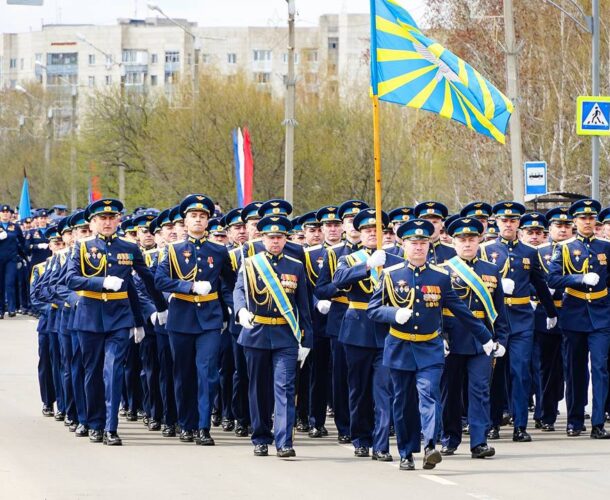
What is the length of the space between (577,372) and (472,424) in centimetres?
245

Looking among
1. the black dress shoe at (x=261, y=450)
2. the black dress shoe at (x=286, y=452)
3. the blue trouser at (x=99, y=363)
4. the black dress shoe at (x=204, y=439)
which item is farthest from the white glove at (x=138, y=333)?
the black dress shoe at (x=286, y=452)

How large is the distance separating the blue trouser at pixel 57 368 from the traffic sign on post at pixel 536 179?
1086 cm

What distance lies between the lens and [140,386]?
17.6m

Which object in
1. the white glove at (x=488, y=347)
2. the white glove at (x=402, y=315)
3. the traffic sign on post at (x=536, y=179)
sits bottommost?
the white glove at (x=488, y=347)

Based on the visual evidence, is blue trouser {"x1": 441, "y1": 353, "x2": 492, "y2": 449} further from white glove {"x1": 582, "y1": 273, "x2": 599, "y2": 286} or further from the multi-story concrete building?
the multi-story concrete building

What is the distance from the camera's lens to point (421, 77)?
51.2ft

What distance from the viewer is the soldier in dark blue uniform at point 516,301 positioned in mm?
15375

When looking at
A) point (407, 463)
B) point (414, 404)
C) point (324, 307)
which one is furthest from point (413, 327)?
point (324, 307)

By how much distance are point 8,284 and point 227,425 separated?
1872cm

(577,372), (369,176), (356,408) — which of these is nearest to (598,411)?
(577,372)

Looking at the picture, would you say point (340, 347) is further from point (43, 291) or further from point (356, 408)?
point (43, 291)

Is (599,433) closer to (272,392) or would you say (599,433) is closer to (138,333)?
(272,392)

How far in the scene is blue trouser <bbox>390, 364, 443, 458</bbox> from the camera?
12.9 m

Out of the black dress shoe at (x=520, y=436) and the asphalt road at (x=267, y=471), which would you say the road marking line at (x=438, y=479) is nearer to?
the asphalt road at (x=267, y=471)
